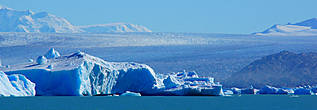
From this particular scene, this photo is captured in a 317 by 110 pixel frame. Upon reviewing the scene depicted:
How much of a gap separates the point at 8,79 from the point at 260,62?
18.7 metres

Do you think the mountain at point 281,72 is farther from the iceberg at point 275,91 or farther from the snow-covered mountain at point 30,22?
the snow-covered mountain at point 30,22

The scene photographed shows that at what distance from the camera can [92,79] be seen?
20.5 m

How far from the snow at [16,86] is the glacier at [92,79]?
1.04 metres

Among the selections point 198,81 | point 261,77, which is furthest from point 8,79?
point 261,77

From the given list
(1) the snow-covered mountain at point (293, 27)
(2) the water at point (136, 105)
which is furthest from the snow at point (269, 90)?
(1) the snow-covered mountain at point (293, 27)

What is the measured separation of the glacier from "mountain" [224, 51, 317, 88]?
10749 mm

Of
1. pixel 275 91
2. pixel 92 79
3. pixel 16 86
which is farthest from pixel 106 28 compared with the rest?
pixel 16 86

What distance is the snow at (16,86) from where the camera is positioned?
17627mm

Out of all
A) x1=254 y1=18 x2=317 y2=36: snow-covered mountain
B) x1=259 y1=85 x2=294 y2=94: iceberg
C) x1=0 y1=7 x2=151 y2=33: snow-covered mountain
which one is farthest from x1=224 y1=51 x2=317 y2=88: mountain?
x1=0 y1=7 x2=151 y2=33: snow-covered mountain

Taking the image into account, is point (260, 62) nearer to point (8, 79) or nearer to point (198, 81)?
point (198, 81)

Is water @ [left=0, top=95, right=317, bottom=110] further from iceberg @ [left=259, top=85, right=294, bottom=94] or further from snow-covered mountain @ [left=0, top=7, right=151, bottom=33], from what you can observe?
snow-covered mountain @ [left=0, top=7, right=151, bottom=33]

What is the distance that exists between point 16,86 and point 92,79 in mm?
3148

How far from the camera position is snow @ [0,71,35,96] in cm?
1763

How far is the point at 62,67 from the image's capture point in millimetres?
19859
